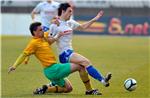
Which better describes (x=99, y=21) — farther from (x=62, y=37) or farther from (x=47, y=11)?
(x=62, y=37)

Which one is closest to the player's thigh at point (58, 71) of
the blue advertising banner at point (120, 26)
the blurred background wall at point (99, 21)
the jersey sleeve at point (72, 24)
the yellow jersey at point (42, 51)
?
the yellow jersey at point (42, 51)

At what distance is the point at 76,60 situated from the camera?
12.3 metres

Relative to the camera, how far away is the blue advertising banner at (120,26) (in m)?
48.6

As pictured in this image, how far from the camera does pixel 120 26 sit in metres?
48.7

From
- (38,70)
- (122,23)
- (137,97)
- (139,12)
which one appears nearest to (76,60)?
(137,97)

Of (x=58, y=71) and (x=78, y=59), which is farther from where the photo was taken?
(x=78, y=59)

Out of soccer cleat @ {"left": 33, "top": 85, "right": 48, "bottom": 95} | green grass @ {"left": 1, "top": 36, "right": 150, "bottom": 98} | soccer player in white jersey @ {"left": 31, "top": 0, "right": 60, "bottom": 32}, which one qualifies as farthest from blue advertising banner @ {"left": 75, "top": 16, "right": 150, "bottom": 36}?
soccer cleat @ {"left": 33, "top": 85, "right": 48, "bottom": 95}

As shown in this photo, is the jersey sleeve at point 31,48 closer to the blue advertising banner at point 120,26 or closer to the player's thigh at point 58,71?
the player's thigh at point 58,71

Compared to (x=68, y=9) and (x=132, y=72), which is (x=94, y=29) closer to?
(x=132, y=72)

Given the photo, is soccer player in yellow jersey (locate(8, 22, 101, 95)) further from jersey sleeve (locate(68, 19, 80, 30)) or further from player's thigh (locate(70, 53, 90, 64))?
jersey sleeve (locate(68, 19, 80, 30))

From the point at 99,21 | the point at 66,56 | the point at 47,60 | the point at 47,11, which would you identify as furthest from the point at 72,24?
the point at 99,21

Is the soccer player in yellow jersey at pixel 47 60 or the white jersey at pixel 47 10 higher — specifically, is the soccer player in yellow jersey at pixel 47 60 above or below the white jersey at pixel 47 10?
above

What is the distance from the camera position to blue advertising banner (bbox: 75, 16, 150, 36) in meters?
48.6

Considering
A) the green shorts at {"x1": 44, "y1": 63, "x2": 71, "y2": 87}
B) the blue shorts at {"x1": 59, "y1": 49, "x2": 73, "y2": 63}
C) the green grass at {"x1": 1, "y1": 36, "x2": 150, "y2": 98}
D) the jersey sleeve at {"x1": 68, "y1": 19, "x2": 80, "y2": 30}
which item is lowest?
the green grass at {"x1": 1, "y1": 36, "x2": 150, "y2": 98}
